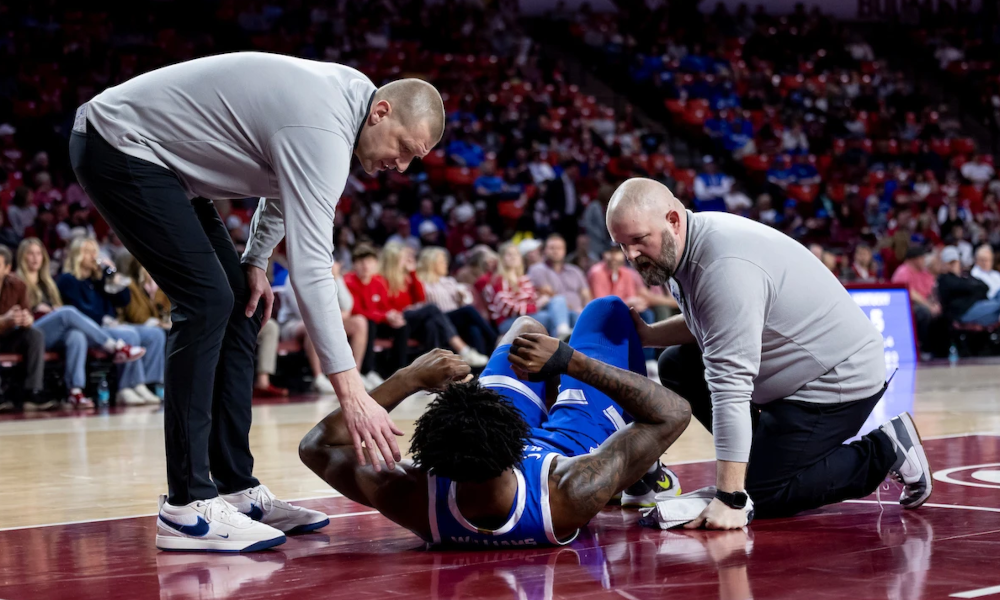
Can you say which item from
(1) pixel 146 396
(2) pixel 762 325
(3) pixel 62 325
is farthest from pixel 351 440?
(1) pixel 146 396

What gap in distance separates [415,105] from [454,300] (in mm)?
7592

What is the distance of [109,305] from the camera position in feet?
28.9

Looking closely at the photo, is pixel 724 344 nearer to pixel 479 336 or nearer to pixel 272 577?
pixel 272 577

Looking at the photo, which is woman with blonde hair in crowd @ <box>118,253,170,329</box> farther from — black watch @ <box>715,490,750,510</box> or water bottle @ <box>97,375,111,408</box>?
black watch @ <box>715,490,750,510</box>

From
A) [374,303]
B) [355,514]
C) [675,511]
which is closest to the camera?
[675,511]

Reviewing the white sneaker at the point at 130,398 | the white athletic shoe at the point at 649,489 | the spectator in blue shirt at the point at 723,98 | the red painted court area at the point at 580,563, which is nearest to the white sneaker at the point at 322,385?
the white sneaker at the point at 130,398

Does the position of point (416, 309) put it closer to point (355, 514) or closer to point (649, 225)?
point (355, 514)

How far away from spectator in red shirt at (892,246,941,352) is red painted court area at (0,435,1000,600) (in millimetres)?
9460

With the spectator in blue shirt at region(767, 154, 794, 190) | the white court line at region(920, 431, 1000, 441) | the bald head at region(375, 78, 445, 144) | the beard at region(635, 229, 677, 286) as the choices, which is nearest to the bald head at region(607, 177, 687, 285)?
the beard at region(635, 229, 677, 286)

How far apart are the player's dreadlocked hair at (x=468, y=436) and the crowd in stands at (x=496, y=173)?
621 cm

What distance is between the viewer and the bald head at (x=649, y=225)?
10.4ft

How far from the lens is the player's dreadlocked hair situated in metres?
2.77

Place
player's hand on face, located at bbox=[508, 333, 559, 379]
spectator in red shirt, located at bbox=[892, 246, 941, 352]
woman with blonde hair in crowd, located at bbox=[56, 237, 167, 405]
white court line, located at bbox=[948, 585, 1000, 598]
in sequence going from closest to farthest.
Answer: white court line, located at bbox=[948, 585, 1000, 598]
player's hand on face, located at bbox=[508, 333, 559, 379]
woman with blonde hair in crowd, located at bbox=[56, 237, 167, 405]
spectator in red shirt, located at bbox=[892, 246, 941, 352]

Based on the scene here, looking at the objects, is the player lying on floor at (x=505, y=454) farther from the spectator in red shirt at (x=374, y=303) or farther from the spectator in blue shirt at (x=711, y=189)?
the spectator in blue shirt at (x=711, y=189)
